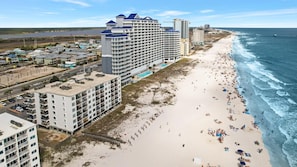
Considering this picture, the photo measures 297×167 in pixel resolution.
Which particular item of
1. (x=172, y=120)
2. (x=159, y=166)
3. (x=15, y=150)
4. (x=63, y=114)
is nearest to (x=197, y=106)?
(x=172, y=120)

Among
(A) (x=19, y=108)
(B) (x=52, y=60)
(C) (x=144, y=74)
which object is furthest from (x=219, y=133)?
(B) (x=52, y=60)

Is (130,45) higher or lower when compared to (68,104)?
higher

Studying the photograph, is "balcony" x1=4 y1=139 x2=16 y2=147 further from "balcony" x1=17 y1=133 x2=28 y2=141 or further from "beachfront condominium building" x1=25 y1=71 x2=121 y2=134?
"beachfront condominium building" x1=25 y1=71 x2=121 y2=134

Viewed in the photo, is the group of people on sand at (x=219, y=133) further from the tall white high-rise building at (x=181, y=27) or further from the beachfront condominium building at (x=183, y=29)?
the tall white high-rise building at (x=181, y=27)

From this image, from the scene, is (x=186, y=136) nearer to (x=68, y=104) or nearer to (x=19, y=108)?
(x=68, y=104)

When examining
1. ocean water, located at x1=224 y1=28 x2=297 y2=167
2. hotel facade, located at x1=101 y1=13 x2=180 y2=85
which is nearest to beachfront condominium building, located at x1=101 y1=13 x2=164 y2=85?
hotel facade, located at x1=101 y1=13 x2=180 y2=85

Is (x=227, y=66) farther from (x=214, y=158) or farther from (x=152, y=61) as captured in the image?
(x=214, y=158)

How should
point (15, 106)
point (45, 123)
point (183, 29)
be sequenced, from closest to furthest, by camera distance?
1. point (45, 123)
2. point (15, 106)
3. point (183, 29)
